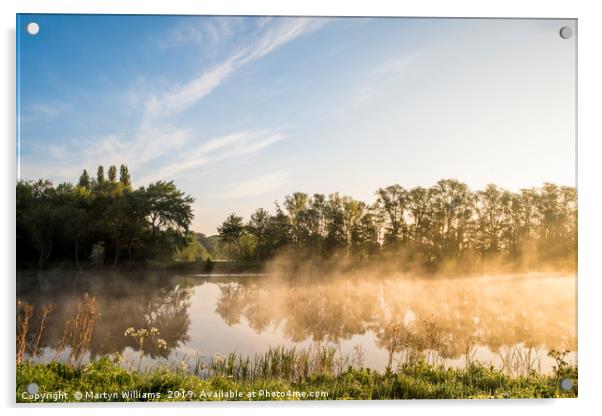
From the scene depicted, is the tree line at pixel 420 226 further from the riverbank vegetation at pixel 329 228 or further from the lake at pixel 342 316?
the lake at pixel 342 316

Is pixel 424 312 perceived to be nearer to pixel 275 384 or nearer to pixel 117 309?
pixel 275 384

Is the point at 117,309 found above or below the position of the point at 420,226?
below

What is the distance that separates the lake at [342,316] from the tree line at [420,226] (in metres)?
0.23

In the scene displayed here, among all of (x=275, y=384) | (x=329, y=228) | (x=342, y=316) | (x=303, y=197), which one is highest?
(x=303, y=197)

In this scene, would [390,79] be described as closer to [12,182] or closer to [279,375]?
[279,375]

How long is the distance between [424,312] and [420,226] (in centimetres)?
74

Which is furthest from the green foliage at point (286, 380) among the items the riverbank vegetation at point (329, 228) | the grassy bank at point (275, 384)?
the riverbank vegetation at point (329, 228)

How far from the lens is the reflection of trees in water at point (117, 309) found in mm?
3809

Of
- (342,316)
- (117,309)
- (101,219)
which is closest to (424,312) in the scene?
(342,316)

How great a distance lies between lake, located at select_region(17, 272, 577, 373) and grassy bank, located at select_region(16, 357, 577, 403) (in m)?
0.11

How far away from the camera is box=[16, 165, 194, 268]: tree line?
3781 mm

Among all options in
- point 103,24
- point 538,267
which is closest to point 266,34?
point 103,24

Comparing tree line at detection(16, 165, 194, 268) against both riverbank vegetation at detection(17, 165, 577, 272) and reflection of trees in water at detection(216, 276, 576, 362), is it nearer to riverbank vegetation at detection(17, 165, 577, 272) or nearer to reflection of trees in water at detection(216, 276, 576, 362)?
riverbank vegetation at detection(17, 165, 577, 272)

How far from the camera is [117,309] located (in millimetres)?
3844
